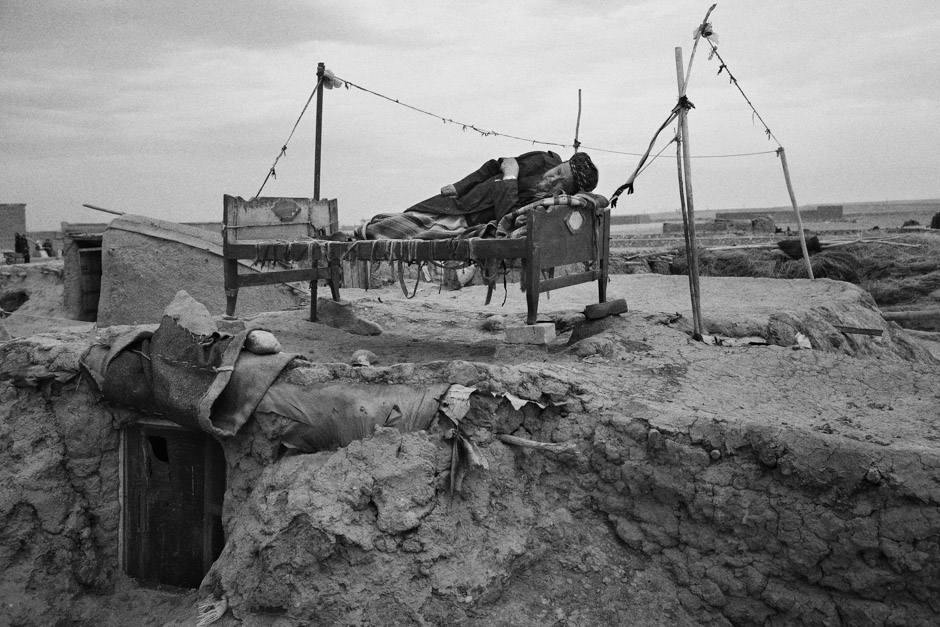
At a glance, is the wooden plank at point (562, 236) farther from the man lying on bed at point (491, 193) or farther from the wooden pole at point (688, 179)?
the wooden pole at point (688, 179)

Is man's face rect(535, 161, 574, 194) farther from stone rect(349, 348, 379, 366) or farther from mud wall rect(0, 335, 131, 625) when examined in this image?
mud wall rect(0, 335, 131, 625)

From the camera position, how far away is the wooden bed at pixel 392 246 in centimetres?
522

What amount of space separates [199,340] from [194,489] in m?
1.19

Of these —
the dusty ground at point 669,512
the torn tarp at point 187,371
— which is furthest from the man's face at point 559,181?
the torn tarp at point 187,371

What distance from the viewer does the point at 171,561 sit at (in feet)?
16.8

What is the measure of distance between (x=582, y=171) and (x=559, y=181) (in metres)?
0.22

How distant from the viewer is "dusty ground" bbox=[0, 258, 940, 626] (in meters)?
3.26

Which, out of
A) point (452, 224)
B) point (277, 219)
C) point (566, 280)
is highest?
point (277, 219)

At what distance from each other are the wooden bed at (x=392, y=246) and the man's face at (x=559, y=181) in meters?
0.32

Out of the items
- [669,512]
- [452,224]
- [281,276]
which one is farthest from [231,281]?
[669,512]

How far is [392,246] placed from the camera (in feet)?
18.2

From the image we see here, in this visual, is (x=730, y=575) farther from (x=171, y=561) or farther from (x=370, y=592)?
(x=171, y=561)

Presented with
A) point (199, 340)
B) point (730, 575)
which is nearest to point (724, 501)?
point (730, 575)

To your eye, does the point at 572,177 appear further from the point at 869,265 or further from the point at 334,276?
the point at 869,265
